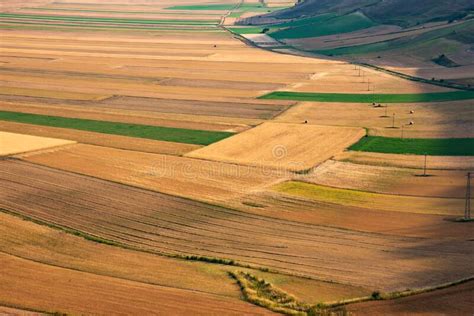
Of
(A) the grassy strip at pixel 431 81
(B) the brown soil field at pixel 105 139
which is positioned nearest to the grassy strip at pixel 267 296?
(B) the brown soil field at pixel 105 139

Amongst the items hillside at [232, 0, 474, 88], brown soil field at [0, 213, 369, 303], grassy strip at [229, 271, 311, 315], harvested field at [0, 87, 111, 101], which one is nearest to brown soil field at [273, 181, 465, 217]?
brown soil field at [0, 213, 369, 303]

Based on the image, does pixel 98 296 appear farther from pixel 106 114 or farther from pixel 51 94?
pixel 51 94

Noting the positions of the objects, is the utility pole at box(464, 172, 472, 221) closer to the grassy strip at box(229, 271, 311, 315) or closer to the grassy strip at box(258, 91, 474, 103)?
the grassy strip at box(229, 271, 311, 315)

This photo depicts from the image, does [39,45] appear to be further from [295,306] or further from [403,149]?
[295,306]

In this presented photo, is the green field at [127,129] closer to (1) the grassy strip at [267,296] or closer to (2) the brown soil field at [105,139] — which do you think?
(2) the brown soil field at [105,139]

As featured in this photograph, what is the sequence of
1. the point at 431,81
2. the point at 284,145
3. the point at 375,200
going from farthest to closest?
1. the point at 431,81
2. the point at 284,145
3. the point at 375,200

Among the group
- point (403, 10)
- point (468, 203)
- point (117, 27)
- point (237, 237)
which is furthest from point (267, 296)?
point (117, 27)

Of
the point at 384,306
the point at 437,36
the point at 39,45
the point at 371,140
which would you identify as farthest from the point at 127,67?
the point at 384,306
